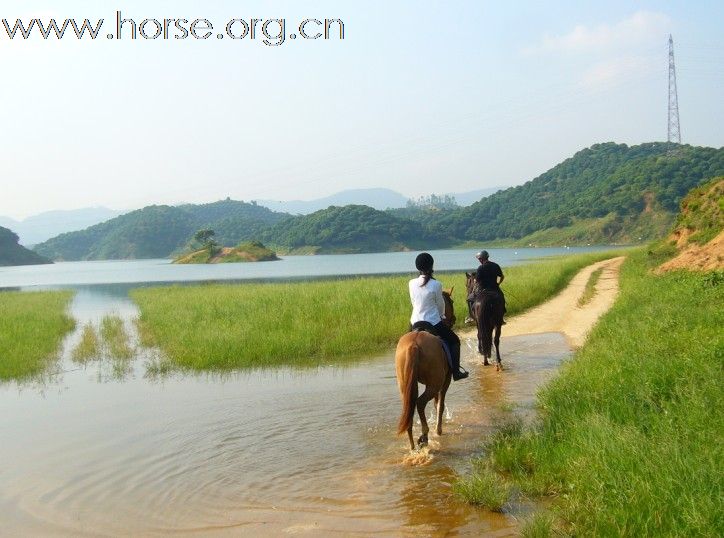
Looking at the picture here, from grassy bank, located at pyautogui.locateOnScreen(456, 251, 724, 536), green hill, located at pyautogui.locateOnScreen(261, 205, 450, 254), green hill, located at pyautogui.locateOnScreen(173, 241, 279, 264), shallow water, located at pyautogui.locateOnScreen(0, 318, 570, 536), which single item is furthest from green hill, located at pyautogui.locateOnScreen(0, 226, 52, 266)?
grassy bank, located at pyautogui.locateOnScreen(456, 251, 724, 536)

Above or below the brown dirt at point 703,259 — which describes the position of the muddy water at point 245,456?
below

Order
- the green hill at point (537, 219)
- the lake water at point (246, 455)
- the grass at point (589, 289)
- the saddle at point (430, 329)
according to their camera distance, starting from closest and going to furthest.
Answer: the lake water at point (246, 455)
the saddle at point (430, 329)
the grass at point (589, 289)
the green hill at point (537, 219)

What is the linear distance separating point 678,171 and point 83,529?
11813 centimetres

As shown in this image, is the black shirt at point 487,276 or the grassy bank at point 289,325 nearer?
the black shirt at point 487,276

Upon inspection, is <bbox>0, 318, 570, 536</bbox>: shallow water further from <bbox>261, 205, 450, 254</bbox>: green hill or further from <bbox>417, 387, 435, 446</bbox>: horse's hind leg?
<bbox>261, 205, 450, 254</bbox>: green hill

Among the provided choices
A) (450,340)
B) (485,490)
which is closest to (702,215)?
(450,340)

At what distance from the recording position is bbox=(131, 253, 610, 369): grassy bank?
599 inches

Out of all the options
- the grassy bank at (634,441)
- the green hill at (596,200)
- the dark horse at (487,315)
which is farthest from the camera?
the green hill at (596,200)

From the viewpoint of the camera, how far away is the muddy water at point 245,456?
19.5ft

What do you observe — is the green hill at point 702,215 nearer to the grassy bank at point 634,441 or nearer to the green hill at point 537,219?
the grassy bank at point 634,441

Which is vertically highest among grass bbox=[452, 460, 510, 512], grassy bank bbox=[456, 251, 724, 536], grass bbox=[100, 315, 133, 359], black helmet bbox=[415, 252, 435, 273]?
black helmet bbox=[415, 252, 435, 273]

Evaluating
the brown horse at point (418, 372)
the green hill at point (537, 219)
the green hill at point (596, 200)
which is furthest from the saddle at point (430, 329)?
the green hill at point (596, 200)

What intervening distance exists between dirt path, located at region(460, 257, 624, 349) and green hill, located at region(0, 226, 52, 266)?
140 m

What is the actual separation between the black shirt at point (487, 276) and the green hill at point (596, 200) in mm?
94918
